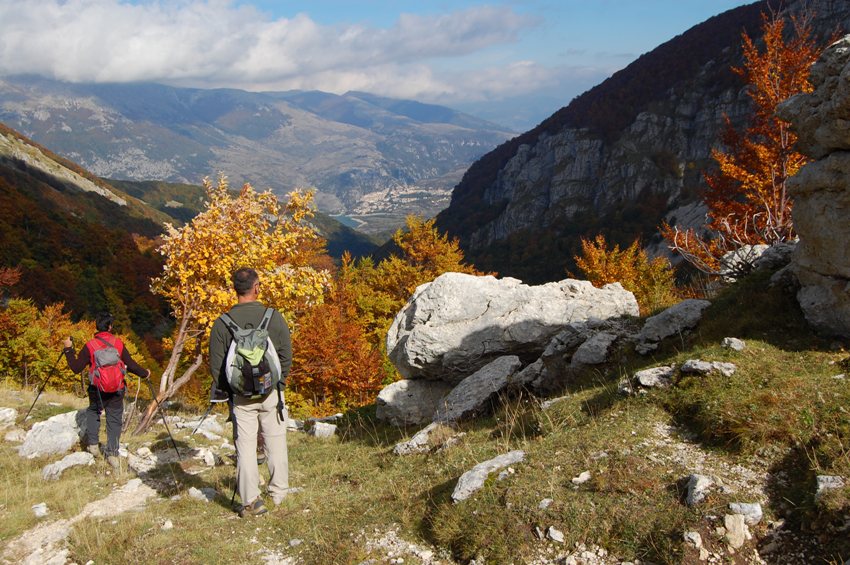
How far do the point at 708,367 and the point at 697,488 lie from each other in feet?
9.31

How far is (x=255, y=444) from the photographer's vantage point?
26.0 ft

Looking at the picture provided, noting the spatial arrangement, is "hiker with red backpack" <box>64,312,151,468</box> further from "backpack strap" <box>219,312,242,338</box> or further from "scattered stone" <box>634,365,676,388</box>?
"scattered stone" <box>634,365,676,388</box>

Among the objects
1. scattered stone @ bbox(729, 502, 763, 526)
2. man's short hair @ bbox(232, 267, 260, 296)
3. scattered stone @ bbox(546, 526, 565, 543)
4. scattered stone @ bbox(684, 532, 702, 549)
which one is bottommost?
scattered stone @ bbox(546, 526, 565, 543)

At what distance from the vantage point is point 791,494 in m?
5.66

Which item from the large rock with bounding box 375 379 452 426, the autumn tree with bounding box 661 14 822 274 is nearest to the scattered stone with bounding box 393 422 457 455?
the large rock with bounding box 375 379 452 426

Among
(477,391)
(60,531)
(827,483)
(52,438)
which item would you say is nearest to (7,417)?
(52,438)

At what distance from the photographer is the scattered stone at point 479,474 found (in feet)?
22.6

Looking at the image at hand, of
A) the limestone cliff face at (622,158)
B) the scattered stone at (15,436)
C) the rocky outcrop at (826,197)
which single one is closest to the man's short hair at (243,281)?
the rocky outcrop at (826,197)

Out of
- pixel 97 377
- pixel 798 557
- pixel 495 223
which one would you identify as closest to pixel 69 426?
pixel 97 377

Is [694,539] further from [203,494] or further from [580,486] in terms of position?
[203,494]

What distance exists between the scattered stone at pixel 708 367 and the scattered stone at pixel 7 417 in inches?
640

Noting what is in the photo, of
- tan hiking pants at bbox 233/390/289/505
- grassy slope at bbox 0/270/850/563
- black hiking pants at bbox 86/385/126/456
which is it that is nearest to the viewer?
grassy slope at bbox 0/270/850/563

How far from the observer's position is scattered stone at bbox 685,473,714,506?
5728 millimetres

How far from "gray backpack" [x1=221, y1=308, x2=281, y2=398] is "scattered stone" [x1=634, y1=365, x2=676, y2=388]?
5.90 metres
